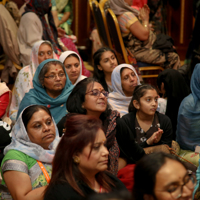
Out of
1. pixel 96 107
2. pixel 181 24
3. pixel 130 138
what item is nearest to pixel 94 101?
pixel 96 107

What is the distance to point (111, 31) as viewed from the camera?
431 cm

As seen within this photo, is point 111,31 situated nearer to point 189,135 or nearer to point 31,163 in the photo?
point 189,135

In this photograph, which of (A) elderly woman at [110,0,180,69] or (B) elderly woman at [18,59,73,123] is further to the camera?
(A) elderly woman at [110,0,180,69]

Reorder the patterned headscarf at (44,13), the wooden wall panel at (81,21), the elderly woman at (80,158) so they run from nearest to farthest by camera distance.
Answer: the elderly woman at (80,158) < the patterned headscarf at (44,13) < the wooden wall panel at (81,21)

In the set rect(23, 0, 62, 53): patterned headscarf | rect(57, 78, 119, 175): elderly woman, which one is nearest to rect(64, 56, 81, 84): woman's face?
rect(23, 0, 62, 53): patterned headscarf

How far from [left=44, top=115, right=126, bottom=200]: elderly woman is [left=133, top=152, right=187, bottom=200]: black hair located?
0.20 meters

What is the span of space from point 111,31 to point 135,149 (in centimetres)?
202

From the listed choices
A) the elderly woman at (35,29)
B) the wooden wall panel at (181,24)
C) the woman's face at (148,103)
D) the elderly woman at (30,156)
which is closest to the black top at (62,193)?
the elderly woman at (30,156)

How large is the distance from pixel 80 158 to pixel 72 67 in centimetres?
232

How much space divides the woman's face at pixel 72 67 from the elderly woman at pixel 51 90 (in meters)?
0.43

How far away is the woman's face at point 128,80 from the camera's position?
11.4ft

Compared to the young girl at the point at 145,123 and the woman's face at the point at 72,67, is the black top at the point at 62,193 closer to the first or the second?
the young girl at the point at 145,123

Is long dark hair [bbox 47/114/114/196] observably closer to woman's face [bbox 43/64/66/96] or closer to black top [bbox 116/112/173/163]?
black top [bbox 116/112/173/163]

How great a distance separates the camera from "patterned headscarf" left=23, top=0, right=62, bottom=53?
4.67 metres
